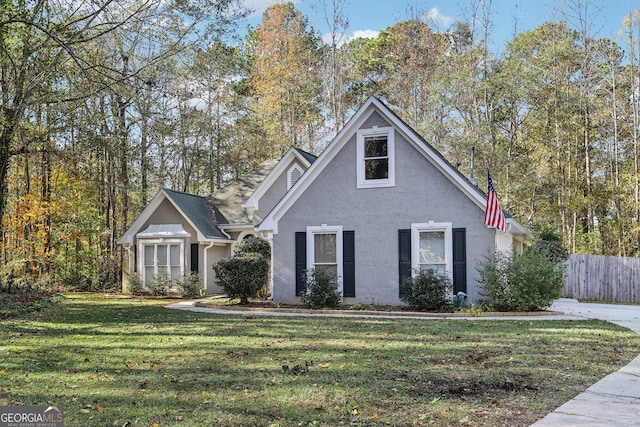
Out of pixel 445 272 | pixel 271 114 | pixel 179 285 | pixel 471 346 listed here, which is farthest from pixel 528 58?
pixel 471 346

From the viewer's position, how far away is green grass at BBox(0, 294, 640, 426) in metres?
4.63

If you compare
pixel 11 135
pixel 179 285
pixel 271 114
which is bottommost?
pixel 179 285

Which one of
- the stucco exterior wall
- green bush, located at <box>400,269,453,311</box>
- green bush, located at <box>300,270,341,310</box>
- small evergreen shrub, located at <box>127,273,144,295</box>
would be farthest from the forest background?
green bush, located at <box>400,269,453,311</box>

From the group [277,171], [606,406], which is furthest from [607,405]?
[277,171]

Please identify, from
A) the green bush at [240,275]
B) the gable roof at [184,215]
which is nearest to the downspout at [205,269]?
the gable roof at [184,215]

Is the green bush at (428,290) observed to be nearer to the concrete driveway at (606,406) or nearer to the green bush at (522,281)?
the green bush at (522,281)

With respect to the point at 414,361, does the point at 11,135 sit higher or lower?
higher

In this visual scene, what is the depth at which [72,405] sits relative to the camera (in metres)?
4.84

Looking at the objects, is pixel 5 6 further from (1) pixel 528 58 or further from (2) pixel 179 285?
(1) pixel 528 58

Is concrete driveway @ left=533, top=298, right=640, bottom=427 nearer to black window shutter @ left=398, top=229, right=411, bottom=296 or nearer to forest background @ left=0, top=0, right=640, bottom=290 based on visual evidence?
black window shutter @ left=398, top=229, right=411, bottom=296

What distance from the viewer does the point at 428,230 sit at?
14.6m

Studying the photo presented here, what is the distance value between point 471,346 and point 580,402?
3.13m
